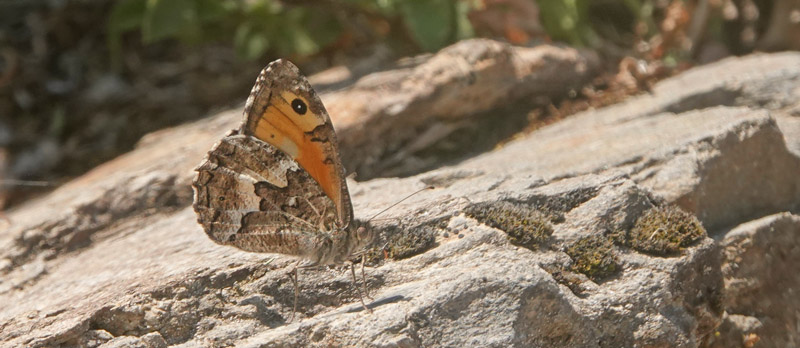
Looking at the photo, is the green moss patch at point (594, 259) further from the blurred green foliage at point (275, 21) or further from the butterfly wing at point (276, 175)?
the blurred green foliage at point (275, 21)

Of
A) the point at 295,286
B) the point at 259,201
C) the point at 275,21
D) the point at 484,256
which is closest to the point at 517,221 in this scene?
the point at 484,256

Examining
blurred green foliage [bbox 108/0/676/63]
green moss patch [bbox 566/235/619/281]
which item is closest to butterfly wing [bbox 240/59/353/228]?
green moss patch [bbox 566/235/619/281]

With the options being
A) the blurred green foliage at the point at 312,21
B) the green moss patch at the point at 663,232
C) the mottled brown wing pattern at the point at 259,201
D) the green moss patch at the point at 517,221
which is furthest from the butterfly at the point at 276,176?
the blurred green foliage at the point at 312,21

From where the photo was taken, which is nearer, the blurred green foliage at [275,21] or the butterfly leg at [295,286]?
the butterfly leg at [295,286]

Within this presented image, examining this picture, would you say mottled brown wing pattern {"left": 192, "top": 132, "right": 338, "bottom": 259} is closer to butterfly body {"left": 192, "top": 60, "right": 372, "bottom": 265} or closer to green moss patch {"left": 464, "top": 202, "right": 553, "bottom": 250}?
butterfly body {"left": 192, "top": 60, "right": 372, "bottom": 265}

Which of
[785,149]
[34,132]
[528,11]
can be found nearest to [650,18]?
[528,11]
